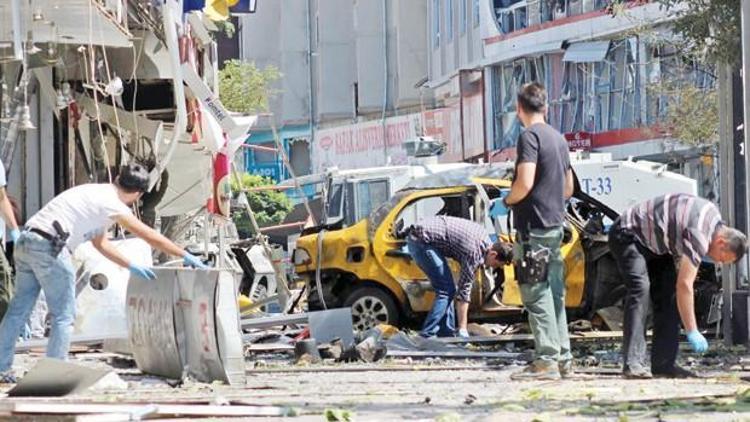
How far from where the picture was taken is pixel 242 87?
196 feet

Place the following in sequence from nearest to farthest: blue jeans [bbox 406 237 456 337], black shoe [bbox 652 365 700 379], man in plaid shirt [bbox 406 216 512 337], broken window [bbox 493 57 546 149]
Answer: black shoe [bbox 652 365 700 379] → blue jeans [bbox 406 237 456 337] → man in plaid shirt [bbox 406 216 512 337] → broken window [bbox 493 57 546 149]

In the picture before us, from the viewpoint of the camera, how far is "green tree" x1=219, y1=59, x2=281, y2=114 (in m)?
57.5

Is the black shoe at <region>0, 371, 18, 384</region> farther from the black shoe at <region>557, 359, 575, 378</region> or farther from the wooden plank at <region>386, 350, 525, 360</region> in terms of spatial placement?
the wooden plank at <region>386, 350, 525, 360</region>

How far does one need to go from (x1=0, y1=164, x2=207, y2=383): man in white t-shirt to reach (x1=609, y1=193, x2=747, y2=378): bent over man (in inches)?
113

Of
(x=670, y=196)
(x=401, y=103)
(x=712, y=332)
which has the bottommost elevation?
(x=712, y=332)

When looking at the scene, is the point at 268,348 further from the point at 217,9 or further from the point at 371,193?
the point at 217,9

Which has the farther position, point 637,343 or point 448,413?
point 637,343

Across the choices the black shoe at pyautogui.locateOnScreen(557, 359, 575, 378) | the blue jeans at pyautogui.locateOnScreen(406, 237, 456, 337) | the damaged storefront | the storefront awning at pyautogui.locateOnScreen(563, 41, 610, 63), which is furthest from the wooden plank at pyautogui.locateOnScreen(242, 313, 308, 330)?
the storefront awning at pyautogui.locateOnScreen(563, 41, 610, 63)

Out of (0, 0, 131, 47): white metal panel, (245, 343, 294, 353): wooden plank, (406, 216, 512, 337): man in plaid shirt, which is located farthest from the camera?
(0, 0, 131, 47): white metal panel

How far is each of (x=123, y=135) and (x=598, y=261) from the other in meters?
7.46

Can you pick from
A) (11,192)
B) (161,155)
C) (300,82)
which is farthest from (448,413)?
(300,82)

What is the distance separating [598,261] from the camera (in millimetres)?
18578

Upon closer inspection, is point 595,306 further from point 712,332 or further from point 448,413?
point 448,413

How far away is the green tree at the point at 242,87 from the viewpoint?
57531 millimetres
